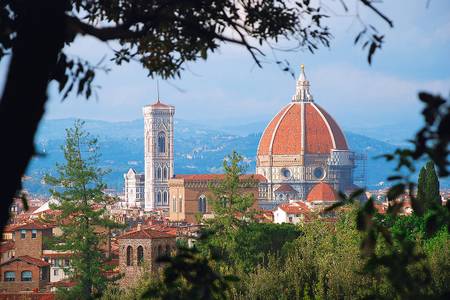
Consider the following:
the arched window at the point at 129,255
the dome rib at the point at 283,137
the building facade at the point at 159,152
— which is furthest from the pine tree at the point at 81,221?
the building facade at the point at 159,152

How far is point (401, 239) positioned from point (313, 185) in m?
126

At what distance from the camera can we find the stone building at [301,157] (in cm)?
13000

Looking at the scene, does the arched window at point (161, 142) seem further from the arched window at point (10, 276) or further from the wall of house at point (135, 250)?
the wall of house at point (135, 250)

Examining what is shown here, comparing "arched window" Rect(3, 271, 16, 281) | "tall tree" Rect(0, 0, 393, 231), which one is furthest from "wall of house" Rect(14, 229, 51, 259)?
"tall tree" Rect(0, 0, 393, 231)

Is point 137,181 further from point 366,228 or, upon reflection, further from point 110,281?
point 366,228

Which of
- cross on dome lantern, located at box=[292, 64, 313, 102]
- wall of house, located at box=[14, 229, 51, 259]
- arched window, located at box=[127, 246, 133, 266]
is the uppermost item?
cross on dome lantern, located at box=[292, 64, 313, 102]

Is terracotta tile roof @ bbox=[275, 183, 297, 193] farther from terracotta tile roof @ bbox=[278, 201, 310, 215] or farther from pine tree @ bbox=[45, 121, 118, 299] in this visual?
pine tree @ bbox=[45, 121, 118, 299]

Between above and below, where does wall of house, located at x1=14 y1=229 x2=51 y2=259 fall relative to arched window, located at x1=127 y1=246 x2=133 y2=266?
above

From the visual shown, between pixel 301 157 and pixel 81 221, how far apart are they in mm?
85322

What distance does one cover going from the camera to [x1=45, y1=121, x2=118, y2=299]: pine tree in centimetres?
4391

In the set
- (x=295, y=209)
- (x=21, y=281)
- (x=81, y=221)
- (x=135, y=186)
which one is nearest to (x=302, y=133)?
(x=295, y=209)

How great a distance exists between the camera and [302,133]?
13300 centimetres

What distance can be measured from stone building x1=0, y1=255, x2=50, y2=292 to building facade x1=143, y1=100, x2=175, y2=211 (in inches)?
3826

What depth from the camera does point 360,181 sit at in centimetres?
15512
